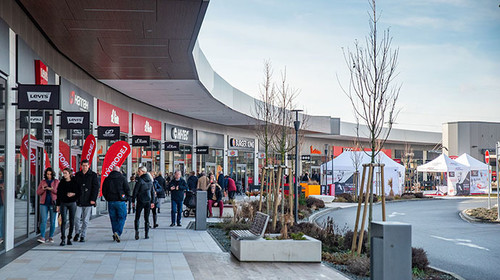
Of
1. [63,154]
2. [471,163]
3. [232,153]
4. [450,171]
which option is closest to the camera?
[63,154]

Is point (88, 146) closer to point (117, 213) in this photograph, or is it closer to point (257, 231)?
point (117, 213)

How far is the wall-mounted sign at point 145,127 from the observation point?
31650 millimetres

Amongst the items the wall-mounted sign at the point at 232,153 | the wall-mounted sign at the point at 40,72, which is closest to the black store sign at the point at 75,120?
the wall-mounted sign at the point at 40,72

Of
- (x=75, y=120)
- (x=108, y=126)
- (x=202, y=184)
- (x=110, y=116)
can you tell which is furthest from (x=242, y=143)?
(x=75, y=120)

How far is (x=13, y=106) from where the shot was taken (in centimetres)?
1370

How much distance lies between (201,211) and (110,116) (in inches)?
397

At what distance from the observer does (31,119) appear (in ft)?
50.3

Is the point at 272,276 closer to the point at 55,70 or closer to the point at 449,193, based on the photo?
the point at 55,70

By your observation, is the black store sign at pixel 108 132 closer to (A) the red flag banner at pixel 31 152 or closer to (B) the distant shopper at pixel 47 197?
(A) the red flag banner at pixel 31 152

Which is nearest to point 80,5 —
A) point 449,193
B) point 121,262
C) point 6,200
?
point 6,200

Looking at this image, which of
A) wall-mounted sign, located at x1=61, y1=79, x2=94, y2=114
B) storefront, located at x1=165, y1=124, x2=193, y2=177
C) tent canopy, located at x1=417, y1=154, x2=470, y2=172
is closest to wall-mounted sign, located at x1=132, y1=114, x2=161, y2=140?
storefront, located at x1=165, y1=124, x2=193, y2=177

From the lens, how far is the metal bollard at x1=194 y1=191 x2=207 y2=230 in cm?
1828

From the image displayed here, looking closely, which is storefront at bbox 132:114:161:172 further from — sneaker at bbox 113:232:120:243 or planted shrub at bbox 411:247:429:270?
planted shrub at bbox 411:247:429:270

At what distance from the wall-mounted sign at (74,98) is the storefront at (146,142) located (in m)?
5.79
